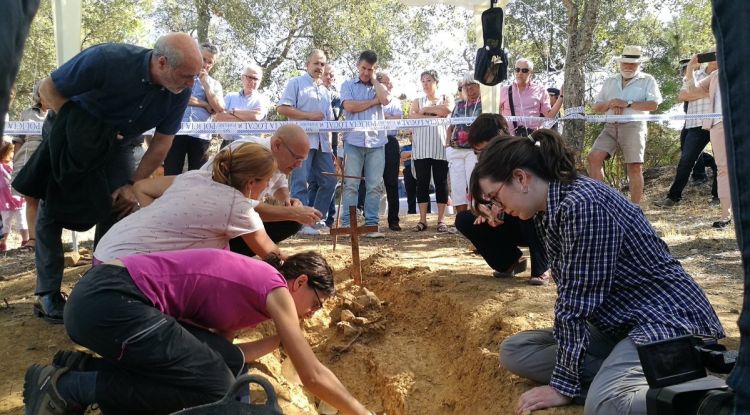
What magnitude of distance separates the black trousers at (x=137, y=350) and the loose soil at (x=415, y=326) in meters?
0.71

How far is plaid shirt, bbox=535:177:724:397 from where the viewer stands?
2.25 m

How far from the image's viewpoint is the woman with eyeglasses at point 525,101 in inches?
263

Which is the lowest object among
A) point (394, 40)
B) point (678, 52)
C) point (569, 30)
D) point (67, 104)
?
point (67, 104)

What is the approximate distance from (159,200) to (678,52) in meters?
19.1

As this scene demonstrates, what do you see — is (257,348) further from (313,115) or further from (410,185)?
(410,185)

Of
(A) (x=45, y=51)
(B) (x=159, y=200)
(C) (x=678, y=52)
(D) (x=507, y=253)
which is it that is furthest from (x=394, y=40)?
(B) (x=159, y=200)

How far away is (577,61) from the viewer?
862cm

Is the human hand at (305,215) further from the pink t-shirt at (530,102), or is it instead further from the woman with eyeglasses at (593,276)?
the pink t-shirt at (530,102)

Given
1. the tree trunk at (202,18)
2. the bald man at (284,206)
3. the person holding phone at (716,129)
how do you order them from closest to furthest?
1. the bald man at (284,206)
2. the person holding phone at (716,129)
3. the tree trunk at (202,18)

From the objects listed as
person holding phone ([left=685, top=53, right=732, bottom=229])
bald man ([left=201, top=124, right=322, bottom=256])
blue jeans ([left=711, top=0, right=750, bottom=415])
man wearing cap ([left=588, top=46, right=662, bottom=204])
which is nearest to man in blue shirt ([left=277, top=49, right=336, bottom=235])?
bald man ([left=201, top=124, right=322, bottom=256])

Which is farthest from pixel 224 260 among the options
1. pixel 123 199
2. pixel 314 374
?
pixel 123 199

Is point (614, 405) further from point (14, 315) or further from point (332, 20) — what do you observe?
point (332, 20)

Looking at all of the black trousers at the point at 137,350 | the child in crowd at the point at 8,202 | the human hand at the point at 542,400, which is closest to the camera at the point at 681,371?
the human hand at the point at 542,400

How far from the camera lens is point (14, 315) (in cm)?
386
